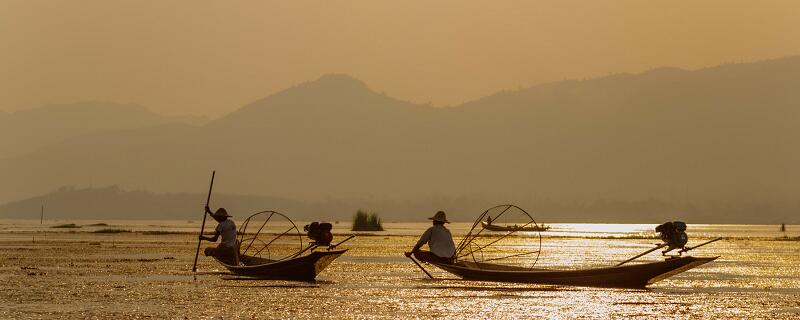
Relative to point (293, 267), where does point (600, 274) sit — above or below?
below

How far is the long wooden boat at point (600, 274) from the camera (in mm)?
38750

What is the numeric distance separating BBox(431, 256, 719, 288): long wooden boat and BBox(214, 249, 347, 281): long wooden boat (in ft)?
12.7

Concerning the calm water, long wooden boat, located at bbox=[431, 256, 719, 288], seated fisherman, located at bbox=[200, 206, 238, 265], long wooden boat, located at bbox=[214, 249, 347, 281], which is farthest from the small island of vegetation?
long wooden boat, located at bbox=[431, 256, 719, 288]

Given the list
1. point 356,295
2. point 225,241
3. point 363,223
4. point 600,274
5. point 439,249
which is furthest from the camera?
point 363,223

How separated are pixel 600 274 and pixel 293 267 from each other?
927cm

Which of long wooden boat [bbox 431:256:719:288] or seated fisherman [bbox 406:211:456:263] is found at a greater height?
seated fisherman [bbox 406:211:456:263]

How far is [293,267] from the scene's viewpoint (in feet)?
138

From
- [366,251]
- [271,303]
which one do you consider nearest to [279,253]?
[366,251]

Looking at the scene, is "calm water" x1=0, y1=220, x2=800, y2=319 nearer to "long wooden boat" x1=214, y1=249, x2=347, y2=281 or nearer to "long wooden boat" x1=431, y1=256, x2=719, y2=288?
"long wooden boat" x1=431, y1=256, x2=719, y2=288

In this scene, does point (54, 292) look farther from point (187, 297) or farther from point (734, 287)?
point (734, 287)

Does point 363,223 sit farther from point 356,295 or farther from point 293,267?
point 356,295

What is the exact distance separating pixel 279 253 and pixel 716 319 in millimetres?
41815

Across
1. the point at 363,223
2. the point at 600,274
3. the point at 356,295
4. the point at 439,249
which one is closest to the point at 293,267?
the point at 439,249

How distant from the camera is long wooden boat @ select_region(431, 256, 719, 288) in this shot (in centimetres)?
3875
